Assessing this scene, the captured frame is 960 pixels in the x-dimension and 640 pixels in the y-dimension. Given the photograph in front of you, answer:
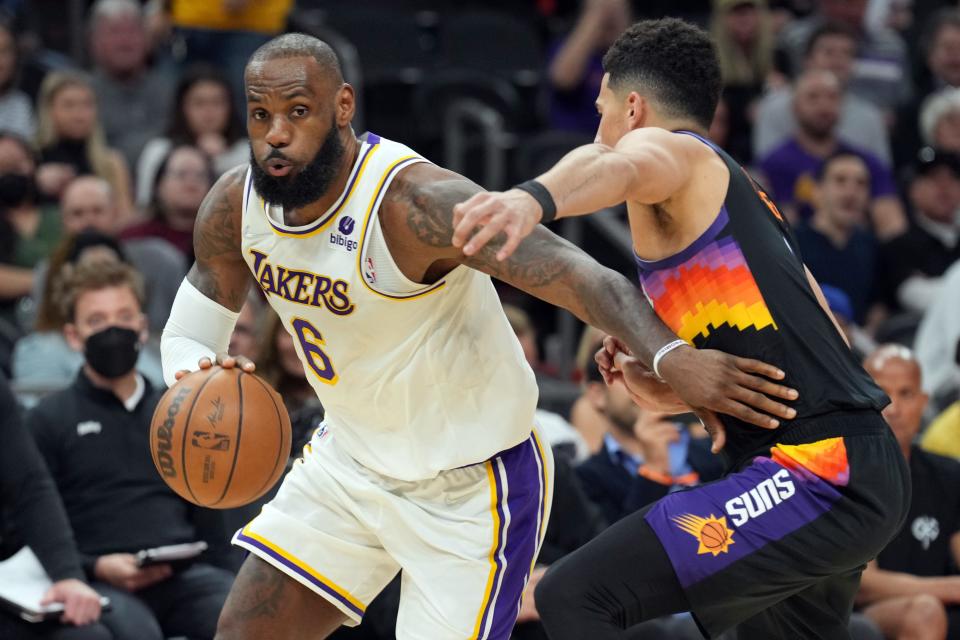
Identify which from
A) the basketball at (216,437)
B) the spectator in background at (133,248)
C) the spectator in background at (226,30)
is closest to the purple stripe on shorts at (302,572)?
the basketball at (216,437)

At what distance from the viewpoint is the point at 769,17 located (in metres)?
11.5

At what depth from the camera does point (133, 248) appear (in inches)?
321

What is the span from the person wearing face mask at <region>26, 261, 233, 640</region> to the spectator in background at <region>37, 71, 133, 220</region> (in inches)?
108

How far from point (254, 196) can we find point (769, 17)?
7745 millimetres

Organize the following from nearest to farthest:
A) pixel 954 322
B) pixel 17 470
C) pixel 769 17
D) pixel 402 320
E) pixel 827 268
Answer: pixel 402 320
pixel 17 470
pixel 954 322
pixel 827 268
pixel 769 17

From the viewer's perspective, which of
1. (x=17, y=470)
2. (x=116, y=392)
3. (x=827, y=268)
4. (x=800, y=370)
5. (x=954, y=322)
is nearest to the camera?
(x=800, y=370)

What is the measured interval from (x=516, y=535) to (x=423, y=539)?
290 mm

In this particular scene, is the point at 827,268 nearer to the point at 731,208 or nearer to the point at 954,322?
the point at 954,322

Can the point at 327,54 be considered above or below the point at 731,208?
above

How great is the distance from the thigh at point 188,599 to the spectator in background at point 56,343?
1.38m

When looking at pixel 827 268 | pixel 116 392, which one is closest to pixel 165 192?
pixel 116 392

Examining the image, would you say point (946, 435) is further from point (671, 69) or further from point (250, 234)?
point (250, 234)

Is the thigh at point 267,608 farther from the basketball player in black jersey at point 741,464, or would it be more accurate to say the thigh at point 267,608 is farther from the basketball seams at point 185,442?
the basketball player in black jersey at point 741,464

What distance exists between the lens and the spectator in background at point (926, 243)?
9.55 meters
